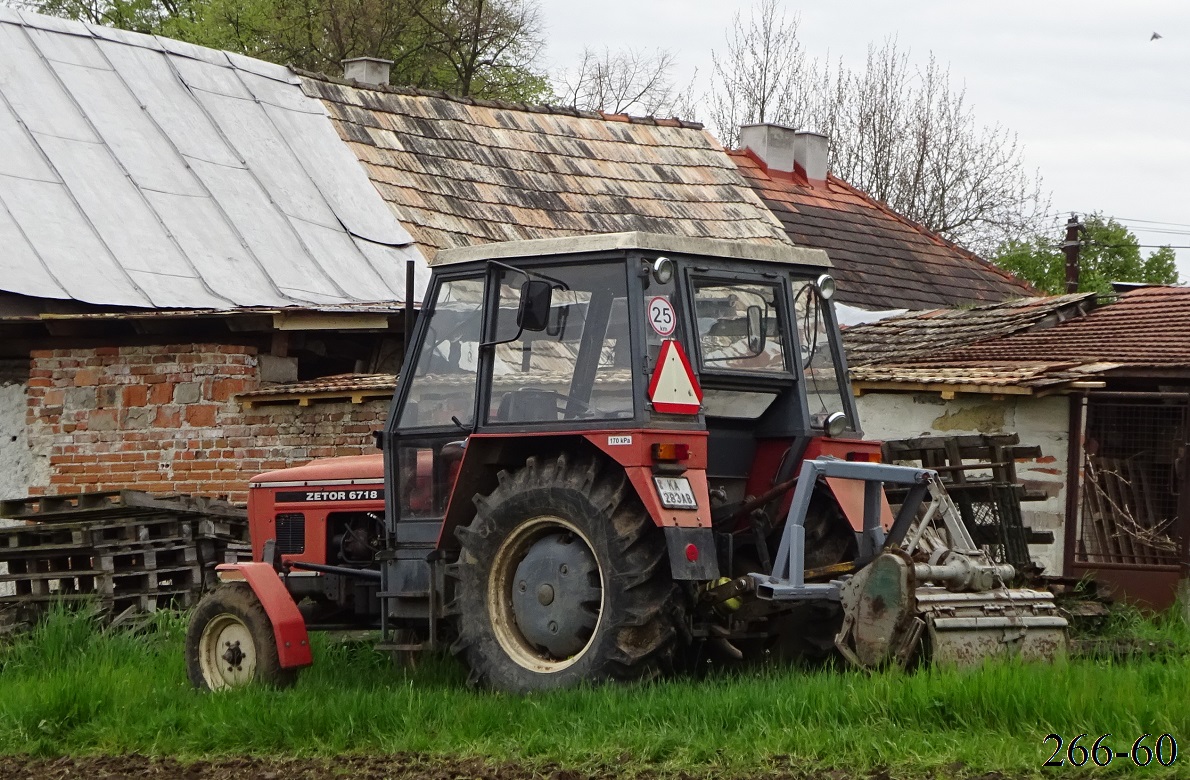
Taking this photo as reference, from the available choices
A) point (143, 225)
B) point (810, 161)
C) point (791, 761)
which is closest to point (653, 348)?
point (791, 761)

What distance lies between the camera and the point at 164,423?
1312 cm

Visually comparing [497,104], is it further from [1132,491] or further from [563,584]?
[563,584]

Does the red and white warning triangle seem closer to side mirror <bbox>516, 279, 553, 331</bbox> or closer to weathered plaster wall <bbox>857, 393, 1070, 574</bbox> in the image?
side mirror <bbox>516, 279, 553, 331</bbox>

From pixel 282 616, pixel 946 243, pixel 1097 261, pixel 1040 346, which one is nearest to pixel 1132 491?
pixel 1040 346

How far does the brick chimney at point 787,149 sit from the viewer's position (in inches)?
913

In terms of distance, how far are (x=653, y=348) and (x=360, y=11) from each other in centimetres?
2329

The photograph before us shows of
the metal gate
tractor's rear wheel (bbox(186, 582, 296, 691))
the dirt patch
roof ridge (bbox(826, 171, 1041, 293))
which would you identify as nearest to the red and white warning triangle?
the dirt patch

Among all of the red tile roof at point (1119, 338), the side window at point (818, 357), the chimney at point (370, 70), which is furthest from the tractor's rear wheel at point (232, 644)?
the chimney at point (370, 70)

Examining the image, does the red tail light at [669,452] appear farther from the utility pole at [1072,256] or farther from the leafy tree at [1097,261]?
the leafy tree at [1097,261]

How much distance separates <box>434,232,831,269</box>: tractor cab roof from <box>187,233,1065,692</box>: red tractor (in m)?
0.01

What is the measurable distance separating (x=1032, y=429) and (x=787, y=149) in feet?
39.1

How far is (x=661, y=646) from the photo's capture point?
650cm

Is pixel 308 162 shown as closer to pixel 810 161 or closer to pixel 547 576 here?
pixel 810 161

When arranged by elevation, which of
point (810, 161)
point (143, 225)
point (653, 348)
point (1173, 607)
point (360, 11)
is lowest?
point (1173, 607)
